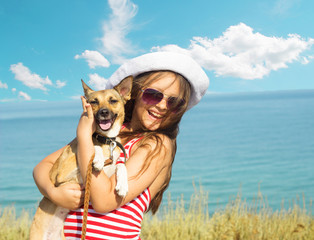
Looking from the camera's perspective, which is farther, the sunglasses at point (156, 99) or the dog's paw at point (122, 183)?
the sunglasses at point (156, 99)

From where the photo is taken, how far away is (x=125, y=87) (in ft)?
9.04

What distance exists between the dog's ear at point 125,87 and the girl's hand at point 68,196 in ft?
2.95

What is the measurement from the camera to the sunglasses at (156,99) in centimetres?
281

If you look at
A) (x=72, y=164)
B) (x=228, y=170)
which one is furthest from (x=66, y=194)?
(x=228, y=170)

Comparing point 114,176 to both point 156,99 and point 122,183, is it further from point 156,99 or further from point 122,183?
point 156,99

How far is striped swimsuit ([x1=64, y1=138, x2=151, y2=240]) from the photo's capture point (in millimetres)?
2248

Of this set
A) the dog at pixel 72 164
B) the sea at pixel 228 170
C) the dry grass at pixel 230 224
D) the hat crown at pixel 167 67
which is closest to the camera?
the dog at pixel 72 164

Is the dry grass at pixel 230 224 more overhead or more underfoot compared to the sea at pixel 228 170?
more underfoot

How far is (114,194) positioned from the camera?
2156mm

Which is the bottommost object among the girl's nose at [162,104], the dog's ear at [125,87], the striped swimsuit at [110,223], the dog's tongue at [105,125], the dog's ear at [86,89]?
the striped swimsuit at [110,223]

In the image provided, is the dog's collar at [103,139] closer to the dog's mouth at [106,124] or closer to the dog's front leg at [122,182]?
the dog's mouth at [106,124]

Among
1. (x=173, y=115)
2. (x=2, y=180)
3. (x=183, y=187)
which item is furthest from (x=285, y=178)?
(x=173, y=115)

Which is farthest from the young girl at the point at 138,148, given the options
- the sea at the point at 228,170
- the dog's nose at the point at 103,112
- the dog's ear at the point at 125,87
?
the sea at the point at 228,170

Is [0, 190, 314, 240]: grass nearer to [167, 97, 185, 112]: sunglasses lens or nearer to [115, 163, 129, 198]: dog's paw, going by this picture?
[167, 97, 185, 112]: sunglasses lens
